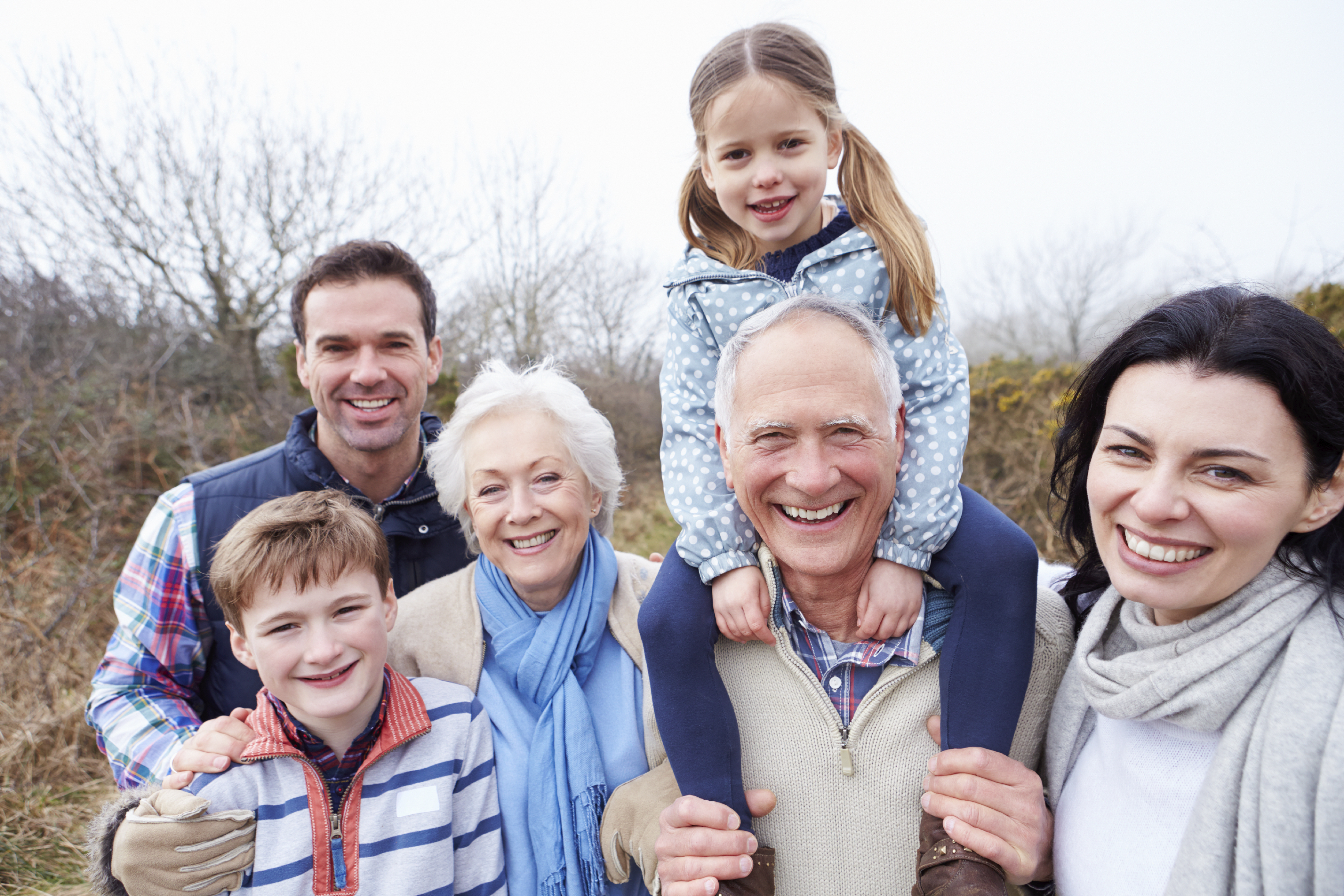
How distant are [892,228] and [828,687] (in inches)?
52.7

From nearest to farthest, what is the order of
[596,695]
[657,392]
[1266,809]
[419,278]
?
[1266,809] → [596,695] → [419,278] → [657,392]

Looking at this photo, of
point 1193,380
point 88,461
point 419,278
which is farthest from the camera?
point 88,461

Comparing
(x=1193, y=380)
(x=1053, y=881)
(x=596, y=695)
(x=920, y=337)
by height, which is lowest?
(x=1053, y=881)

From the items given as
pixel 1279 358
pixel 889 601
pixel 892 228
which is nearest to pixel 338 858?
pixel 889 601

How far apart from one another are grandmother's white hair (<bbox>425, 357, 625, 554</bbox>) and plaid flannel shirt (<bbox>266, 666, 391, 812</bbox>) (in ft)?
2.45

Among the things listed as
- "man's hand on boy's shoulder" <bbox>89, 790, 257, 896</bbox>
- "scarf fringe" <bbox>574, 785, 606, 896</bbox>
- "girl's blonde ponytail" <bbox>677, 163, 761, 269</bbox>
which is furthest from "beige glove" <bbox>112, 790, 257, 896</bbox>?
"girl's blonde ponytail" <bbox>677, 163, 761, 269</bbox>

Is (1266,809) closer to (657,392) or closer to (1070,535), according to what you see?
(1070,535)

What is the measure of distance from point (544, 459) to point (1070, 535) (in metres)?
1.61

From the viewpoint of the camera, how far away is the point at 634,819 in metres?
2.13

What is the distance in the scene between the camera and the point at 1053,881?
5.96 feet

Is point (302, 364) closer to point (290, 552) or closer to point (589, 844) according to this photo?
point (290, 552)

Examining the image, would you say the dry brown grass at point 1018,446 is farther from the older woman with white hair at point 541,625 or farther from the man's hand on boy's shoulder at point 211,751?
the man's hand on boy's shoulder at point 211,751

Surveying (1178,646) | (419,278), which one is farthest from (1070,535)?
(419,278)

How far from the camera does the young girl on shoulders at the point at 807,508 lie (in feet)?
6.07
